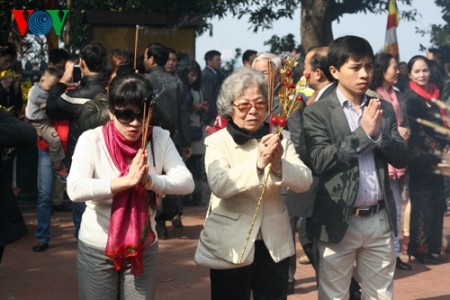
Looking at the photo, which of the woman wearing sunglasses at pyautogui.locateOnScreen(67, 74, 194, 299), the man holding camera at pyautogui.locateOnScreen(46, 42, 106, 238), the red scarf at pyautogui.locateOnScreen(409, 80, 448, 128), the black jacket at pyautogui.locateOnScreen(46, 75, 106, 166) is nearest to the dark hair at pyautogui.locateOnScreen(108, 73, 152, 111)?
the woman wearing sunglasses at pyautogui.locateOnScreen(67, 74, 194, 299)

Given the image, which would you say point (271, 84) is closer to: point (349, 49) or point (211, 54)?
point (349, 49)

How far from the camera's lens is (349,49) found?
205 inches

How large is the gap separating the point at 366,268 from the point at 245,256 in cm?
95

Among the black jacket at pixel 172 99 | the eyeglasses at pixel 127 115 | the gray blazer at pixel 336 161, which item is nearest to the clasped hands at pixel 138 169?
the eyeglasses at pixel 127 115

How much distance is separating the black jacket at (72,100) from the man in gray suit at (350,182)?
2.65 m

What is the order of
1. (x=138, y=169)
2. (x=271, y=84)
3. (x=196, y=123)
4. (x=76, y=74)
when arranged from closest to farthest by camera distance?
(x=138, y=169) → (x=271, y=84) → (x=76, y=74) → (x=196, y=123)

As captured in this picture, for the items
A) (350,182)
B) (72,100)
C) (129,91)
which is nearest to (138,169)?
(129,91)

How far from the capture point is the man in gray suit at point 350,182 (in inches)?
203

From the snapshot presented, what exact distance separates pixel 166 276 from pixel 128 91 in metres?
3.72

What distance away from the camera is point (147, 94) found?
447 centimetres

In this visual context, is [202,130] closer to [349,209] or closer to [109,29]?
[109,29]

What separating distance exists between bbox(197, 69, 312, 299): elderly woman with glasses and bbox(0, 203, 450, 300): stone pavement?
2.22m

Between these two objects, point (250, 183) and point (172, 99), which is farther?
point (172, 99)

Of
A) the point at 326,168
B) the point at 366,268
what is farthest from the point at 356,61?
the point at 366,268
